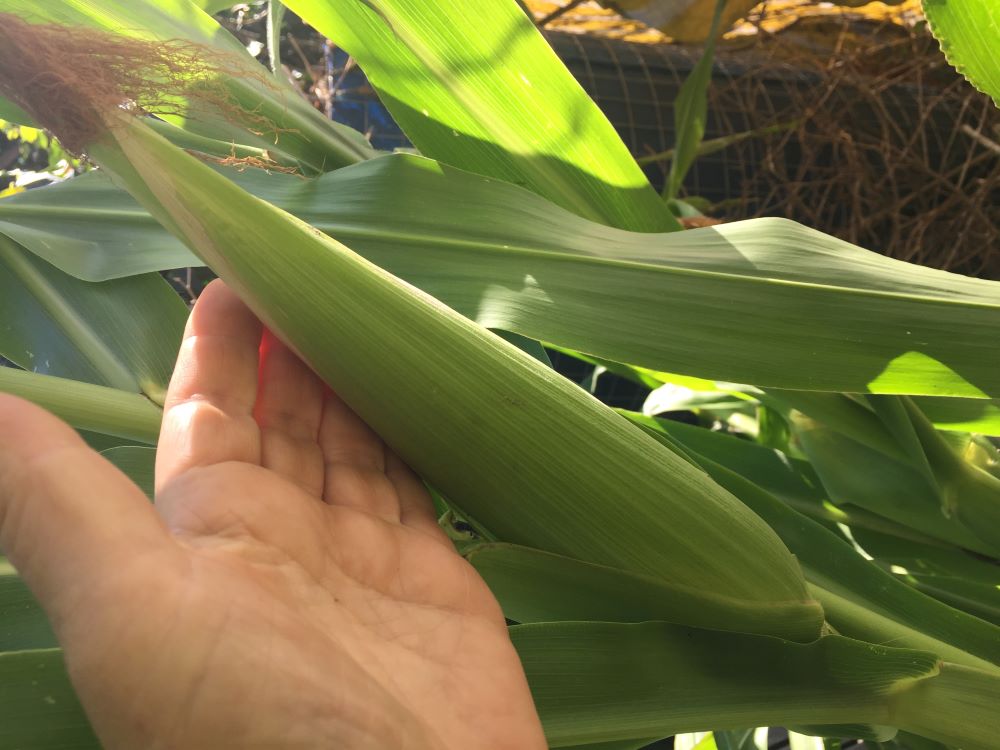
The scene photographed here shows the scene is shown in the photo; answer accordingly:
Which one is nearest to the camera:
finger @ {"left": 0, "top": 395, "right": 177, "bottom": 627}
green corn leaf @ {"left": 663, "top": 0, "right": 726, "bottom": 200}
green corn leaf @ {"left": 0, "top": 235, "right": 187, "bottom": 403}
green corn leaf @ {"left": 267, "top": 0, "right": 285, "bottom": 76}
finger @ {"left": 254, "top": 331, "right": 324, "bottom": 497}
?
finger @ {"left": 0, "top": 395, "right": 177, "bottom": 627}

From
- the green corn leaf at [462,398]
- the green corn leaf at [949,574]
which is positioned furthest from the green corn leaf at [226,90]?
the green corn leaf at [949,574]

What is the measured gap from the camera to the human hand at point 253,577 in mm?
209

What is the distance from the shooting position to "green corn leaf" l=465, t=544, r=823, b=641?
1.09 feet

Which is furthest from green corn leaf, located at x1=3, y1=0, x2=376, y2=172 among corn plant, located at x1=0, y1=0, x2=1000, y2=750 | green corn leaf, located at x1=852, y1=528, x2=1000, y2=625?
green corn leaf, located at x1=852, y1=528, x2=1000, y2=625

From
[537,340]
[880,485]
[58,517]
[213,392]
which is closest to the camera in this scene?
[58,517]

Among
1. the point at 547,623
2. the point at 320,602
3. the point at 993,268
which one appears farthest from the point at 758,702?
the point at 993,268

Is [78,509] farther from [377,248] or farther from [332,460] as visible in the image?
[377,248]

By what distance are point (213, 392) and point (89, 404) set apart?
0.26 ft

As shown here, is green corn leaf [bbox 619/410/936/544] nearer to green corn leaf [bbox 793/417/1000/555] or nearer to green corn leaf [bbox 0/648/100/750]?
green corn leaf [bbox 793/417/1000/555]

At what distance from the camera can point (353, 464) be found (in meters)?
0.35

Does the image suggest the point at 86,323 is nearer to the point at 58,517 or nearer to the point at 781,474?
the point at 58,517

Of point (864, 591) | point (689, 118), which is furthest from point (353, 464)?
point (689, 118)

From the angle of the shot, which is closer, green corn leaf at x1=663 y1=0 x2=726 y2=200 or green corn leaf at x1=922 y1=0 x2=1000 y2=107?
green corn leaf at x1=922 y1=0 x2=1000 y2=107

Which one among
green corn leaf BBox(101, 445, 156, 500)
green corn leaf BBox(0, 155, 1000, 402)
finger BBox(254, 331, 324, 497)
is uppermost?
green corn leaf BBox(0, 155, 1000, 402)
